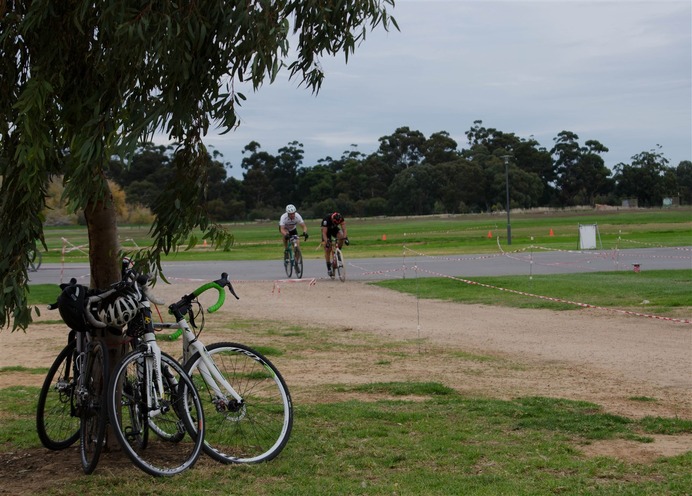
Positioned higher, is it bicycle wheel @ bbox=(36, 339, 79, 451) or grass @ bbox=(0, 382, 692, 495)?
bicycle wheel @ bbox=(36, 339, 79, 451)

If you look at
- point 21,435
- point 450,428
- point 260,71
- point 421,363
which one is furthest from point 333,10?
point 421,363

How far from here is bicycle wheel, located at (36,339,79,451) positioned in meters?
7.40

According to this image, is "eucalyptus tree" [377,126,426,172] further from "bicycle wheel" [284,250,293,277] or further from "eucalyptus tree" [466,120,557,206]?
"bicycle wheel" [284,250,293,277]

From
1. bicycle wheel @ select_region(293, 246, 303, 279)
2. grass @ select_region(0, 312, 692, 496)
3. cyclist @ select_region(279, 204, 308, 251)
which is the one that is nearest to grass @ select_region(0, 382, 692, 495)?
grass @ select_region(0, 312, 692, 496)

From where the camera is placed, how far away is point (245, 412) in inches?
288

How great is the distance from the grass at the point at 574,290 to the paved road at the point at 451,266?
139 cm

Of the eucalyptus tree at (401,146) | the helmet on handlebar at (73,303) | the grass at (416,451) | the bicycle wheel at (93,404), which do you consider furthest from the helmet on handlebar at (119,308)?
the eucalyptus tree at (401,146)

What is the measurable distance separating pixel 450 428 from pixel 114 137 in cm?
354

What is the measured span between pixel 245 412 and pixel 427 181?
11598 cm

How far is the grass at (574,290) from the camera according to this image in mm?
19645

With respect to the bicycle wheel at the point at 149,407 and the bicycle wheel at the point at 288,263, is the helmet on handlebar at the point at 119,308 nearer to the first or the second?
the bicycle wheel at the point at 149,407

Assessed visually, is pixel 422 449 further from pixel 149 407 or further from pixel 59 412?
pixel 59 412

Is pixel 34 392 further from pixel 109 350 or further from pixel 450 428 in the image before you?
pixel 450 428

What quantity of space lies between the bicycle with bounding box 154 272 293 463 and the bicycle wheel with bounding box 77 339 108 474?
0.45m
